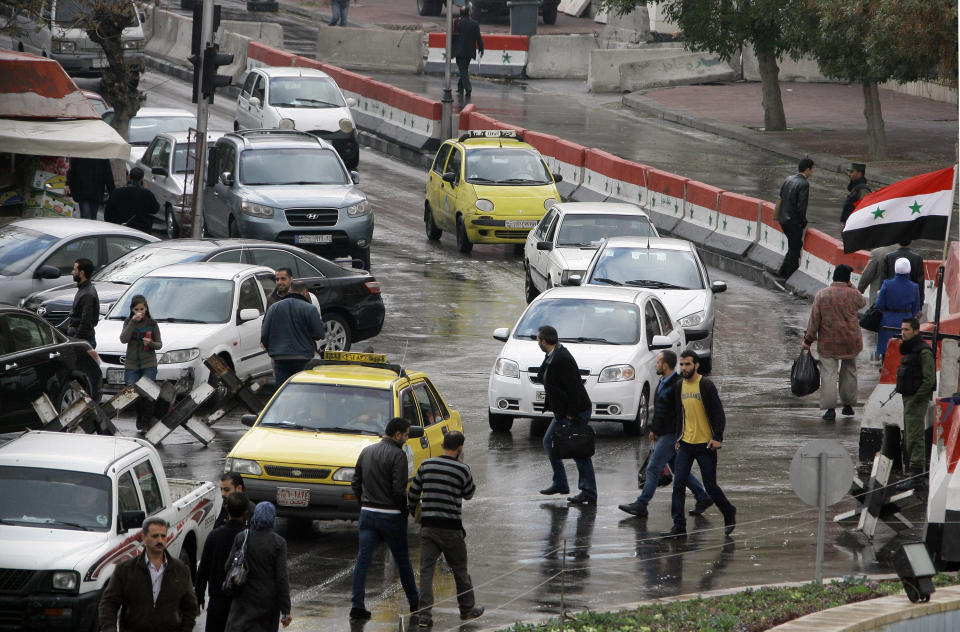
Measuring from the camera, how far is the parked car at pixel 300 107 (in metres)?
33.3

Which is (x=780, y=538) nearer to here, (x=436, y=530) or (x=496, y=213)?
(x=436, y=530)

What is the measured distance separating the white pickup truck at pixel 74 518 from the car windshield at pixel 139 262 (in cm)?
849

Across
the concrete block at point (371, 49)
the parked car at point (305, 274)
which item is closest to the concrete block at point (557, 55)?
the concrete block at point (371, 49)

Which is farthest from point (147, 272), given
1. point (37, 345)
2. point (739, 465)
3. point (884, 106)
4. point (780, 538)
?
point (884, 106)

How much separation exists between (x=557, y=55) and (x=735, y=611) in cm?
4047

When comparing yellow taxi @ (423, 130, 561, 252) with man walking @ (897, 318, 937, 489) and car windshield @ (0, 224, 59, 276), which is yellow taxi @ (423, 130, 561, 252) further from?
man walking @ (897, 318, 937, 489)

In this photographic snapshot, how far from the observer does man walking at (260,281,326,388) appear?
1653 cm

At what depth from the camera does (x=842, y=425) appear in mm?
17156

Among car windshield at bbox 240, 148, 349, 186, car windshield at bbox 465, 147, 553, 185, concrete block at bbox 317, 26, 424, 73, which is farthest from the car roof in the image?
concrete block at bbox 317, 26, 424, 73

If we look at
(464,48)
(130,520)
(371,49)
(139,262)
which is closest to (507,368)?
(139,262)

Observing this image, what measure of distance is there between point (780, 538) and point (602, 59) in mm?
35087

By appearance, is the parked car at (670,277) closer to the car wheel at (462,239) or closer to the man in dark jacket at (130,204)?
the car wheel at (462,239)

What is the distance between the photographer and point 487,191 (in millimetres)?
27453

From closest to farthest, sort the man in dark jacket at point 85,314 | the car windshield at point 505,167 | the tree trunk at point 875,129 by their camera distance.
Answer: the man in dark jacket at point 85,314 → the car windshield at point 505,167 → the tree trunk at point 875,129
